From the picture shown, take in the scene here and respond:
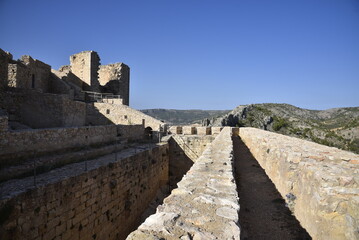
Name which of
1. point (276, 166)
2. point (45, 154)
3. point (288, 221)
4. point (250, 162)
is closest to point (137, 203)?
point (45, 154)

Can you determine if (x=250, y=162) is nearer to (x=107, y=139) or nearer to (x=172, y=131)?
(x=107, y=139)

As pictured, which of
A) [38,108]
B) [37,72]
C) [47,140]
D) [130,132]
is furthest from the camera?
[37,72]

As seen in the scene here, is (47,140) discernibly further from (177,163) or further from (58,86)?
(58,86)

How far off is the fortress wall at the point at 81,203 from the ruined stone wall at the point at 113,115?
21.5 feet

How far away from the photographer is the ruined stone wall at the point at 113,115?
16.3 metres

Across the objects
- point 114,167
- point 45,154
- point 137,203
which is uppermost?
point 45,154

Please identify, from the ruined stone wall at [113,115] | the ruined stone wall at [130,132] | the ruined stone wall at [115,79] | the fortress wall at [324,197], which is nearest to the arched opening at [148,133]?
the ruined stone wall at [113,115]

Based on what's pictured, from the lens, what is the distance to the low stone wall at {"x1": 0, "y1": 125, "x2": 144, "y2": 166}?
5848 mm

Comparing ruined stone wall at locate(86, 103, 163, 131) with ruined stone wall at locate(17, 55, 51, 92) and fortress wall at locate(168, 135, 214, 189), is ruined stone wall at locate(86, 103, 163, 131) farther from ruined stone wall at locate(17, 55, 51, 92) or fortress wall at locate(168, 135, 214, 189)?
Answer: ruined stone wall at locate(17, 55, 51, 92)

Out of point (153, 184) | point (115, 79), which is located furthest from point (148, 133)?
point (115, 79)

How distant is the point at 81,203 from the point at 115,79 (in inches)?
894

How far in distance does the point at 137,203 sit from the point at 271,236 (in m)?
7.08

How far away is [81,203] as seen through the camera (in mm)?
5855

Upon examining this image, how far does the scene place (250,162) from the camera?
7.72 metres
